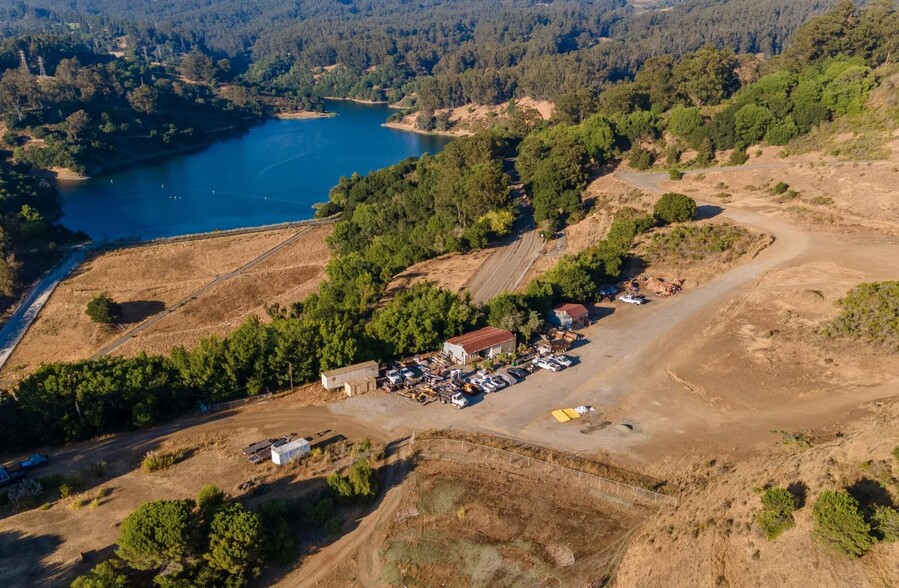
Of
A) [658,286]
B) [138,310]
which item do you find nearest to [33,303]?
[138,310]

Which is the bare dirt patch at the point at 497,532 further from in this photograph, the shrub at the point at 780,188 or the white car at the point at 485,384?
the shrub at the point at 780,188

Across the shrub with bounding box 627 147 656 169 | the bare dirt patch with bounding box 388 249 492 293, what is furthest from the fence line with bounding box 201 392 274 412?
Result: the shrub with bounding box 627 147 656 169

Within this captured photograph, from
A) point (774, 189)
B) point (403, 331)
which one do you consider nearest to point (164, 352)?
point (403, 331)

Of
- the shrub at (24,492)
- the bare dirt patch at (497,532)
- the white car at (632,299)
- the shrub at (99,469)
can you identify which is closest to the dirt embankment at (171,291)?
the shrub at (99,469)

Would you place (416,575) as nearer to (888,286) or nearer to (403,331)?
(403,331)

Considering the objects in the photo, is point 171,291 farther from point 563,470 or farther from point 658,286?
point 563,470

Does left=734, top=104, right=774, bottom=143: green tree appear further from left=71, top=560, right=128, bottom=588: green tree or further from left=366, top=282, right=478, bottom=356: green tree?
left=71, top=560, right=128, bottom=588: green tree
